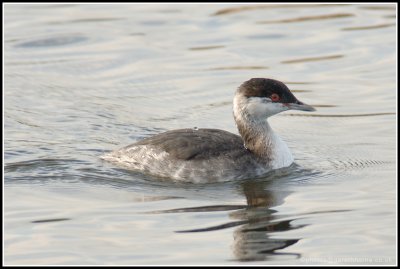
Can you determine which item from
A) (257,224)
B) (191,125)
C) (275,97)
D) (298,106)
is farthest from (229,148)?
(191,125)

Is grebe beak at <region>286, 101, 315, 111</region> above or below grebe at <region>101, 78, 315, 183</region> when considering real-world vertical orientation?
above

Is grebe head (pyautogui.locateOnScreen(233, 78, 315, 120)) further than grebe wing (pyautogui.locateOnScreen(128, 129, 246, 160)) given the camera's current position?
Yes

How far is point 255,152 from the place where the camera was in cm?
1470

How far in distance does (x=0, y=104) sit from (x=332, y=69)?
5584 mm

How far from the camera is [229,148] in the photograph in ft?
47.4

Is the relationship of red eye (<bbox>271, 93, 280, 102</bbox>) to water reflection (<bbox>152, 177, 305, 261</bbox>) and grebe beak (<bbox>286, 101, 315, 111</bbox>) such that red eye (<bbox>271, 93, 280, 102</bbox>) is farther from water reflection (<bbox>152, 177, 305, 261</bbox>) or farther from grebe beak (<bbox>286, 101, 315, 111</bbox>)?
water reflection (<bbox>152, 177, 305, 261</bbox>)

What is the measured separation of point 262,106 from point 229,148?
26.2 inches

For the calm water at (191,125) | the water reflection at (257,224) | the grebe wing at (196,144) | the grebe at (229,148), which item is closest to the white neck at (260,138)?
the grebe at (229,148)

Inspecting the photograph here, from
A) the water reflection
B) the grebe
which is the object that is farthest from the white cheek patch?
the water reflection

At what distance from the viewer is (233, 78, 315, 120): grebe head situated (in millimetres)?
14445

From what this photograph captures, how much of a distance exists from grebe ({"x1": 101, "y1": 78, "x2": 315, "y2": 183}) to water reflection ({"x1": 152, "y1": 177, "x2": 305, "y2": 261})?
1.46 feet

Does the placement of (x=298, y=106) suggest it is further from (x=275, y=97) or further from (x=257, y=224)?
(x=257, y=224)

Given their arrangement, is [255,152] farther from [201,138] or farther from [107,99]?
[107,99]

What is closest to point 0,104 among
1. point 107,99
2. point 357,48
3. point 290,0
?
point 107,99
